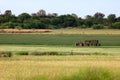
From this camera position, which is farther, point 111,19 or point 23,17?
point 111,19

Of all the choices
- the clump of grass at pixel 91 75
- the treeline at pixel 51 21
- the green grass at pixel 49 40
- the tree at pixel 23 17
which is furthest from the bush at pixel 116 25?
the clump of grass at pixel 91 75

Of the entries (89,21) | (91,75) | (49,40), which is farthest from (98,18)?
(91,75)

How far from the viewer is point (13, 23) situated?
10700 centimetres

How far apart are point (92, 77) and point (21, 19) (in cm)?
9600

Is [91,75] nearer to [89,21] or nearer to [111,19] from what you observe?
[89,21]

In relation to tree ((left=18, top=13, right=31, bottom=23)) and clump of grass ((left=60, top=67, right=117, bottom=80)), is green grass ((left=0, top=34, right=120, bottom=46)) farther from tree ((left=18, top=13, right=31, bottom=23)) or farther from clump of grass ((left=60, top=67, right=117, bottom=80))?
tree ((left=18, top=13, right=31, bottom=23))

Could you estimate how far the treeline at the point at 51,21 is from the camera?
104 m

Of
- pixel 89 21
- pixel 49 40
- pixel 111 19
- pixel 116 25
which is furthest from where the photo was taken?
pixel 89 21

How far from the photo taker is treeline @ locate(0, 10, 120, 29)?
342 ft

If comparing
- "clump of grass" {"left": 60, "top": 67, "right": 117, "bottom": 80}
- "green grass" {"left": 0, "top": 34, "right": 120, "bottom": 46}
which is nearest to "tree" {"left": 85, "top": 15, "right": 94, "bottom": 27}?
"green grass" {"left": 0, "top": 34, "right": 120, "bottom": 46}

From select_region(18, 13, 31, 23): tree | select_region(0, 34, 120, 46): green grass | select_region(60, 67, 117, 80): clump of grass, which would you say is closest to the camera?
select_region(60, 67, 117, 80): clump of grass

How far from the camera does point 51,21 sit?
368ft

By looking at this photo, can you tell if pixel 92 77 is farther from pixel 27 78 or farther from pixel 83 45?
pixel 83 45

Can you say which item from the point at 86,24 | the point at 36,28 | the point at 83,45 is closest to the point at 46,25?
the point at 36,28
